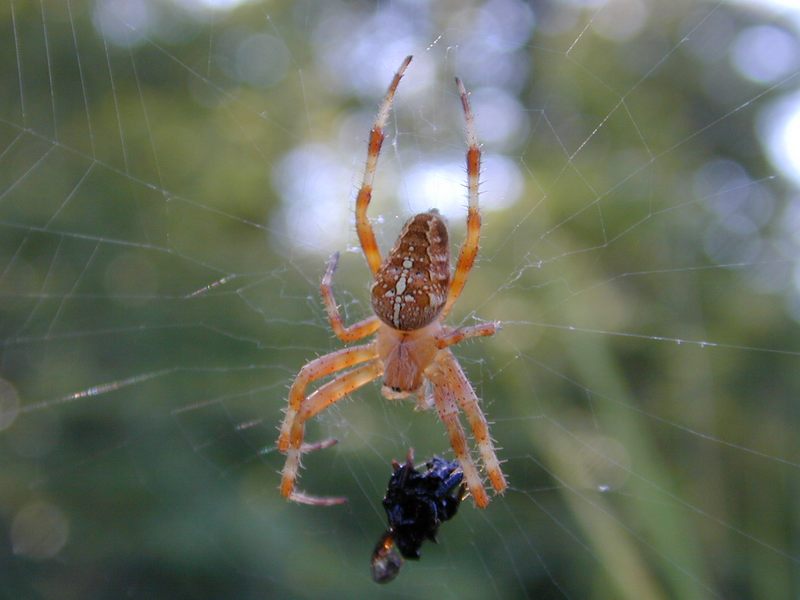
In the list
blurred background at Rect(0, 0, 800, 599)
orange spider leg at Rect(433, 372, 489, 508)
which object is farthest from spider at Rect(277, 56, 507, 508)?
blurred background at Rect(0, 0, 800, 599)

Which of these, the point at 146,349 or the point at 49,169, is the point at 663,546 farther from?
the point at 49,169

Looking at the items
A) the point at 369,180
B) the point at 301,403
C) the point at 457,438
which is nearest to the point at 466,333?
the point at 457,438

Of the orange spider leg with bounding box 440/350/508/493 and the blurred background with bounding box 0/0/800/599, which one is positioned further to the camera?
the blurred background with bounding box 0/0/800/599

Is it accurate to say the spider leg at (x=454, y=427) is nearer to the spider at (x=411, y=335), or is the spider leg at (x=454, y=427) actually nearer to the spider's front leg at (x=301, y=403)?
the spider at (x=411, y=335)

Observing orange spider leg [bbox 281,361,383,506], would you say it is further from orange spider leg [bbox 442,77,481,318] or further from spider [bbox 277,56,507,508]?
orange spider leg [bbox 442,77,481,318]

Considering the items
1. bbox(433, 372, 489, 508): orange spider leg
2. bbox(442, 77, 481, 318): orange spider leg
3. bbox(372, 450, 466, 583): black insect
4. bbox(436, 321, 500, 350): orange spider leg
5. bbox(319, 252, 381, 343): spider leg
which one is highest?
bbox(442, 77, 481, 318): orange spider leg

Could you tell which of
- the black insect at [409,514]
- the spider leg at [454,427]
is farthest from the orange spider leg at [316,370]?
the black insect at [409,514]

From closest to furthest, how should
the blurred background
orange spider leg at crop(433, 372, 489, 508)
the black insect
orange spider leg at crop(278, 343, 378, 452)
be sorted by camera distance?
the black insect < orange spider leg at crop(433, 372, 489, 508) < orange spider leg at crop(278, 343, 378, 452) < the blurred background
